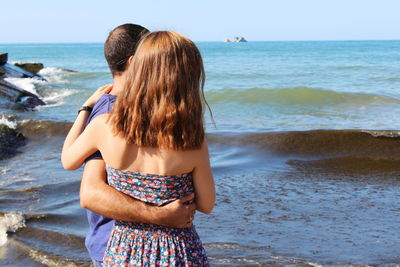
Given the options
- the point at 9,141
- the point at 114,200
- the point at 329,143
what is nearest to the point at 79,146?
the point at 114,200

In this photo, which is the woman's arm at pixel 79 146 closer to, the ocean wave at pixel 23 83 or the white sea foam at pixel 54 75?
the ocean wave at pixel 23 83

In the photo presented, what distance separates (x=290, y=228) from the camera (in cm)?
540

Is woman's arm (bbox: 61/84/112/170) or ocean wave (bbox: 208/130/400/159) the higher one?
woman's arm (bbox: 61/84/112/170)

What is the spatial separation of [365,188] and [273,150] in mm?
2349

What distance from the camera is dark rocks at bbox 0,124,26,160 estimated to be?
892cm

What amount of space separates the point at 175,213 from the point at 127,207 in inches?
7.2

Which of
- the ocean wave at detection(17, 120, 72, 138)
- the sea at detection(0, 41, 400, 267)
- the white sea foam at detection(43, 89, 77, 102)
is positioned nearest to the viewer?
the sea at detection(0, 41, 400, 267)

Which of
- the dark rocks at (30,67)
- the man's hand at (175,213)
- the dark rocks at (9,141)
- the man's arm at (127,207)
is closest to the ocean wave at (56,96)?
the dark rocks at (9,141)

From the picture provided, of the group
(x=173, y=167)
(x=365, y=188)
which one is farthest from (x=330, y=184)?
(x=173, y=167)

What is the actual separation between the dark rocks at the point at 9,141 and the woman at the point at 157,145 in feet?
23.3

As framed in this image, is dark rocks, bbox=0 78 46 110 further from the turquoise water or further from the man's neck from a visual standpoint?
the man's neck

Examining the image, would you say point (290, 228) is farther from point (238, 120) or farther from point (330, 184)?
point (238, 120)

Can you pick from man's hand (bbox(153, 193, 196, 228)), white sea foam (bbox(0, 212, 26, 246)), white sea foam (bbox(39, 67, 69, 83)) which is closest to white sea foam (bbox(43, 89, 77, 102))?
white sea foam (bbox(39, 67, 69, 83))

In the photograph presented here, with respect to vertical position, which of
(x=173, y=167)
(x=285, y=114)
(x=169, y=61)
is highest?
(x=169, y=61)
